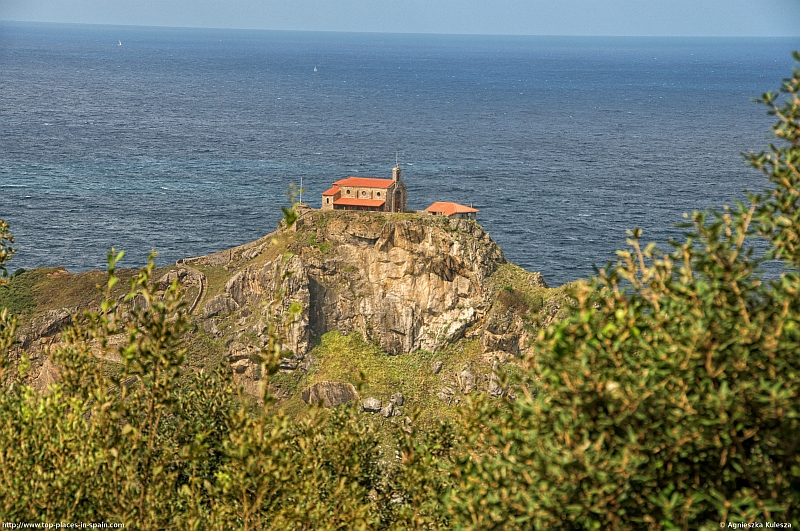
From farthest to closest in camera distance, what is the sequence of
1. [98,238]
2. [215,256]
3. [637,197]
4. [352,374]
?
[637,197] → [98,238] → [215,256] → [352,374]

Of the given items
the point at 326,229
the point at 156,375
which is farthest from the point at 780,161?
the point at 326,229

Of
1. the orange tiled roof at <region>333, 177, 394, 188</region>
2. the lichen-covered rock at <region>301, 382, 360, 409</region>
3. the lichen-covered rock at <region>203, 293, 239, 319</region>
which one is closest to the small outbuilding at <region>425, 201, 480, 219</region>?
the orange tiled roof at <region>333, 177, 394, 188</region>

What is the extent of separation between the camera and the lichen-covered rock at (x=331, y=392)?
325ft

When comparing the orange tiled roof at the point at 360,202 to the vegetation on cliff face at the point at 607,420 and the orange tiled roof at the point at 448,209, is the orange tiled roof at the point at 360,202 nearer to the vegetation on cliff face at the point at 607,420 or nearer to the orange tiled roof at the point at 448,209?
the orange tiled roof at the point at 448,209

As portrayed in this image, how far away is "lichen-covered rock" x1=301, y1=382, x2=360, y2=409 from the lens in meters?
99.2

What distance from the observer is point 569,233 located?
6289 inches

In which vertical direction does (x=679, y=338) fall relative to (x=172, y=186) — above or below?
above

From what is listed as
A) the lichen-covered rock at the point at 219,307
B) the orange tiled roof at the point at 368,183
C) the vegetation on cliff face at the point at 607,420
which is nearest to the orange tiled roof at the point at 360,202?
the orange tiled roof at the point at 368,183

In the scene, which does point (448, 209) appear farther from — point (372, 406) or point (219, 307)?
point (219, 307)

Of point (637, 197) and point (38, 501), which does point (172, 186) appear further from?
point (38, 501)

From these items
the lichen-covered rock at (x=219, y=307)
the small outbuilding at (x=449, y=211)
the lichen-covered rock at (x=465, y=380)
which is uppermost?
the small outbuilding at (x=449, y=211)

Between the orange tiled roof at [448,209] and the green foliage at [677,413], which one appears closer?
the green foliage at [677,413]

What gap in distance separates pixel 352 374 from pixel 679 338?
83759 millimetres

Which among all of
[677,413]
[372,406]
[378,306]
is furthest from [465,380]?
[677,413]
